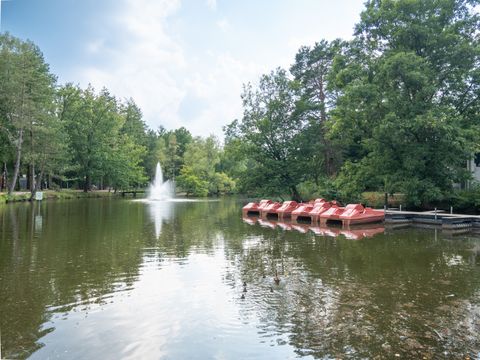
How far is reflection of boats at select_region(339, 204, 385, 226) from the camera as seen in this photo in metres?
18.5

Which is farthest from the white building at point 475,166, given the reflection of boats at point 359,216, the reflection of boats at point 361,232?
the reflection of boats at point 361,232

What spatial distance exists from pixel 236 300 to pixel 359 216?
1338 centimetres

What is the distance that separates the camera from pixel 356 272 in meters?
8.95

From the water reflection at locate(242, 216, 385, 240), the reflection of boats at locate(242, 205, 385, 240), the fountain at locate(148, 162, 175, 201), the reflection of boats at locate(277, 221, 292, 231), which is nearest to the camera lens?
the water reflection at locate(242, 216, 385, 240)

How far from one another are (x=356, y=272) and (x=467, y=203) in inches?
600

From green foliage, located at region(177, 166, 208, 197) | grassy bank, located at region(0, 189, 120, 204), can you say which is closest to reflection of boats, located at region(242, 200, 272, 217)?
grassy bank, located at region(0, 189, 120, 204)

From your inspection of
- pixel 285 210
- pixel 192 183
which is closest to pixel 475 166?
pixel 285 210

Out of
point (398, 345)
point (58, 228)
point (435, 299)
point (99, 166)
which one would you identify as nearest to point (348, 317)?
point (398, 345)

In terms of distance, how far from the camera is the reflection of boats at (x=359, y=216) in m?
18.5

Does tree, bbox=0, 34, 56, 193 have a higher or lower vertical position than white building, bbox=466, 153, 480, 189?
higher

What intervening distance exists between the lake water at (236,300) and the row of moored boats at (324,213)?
5.80m

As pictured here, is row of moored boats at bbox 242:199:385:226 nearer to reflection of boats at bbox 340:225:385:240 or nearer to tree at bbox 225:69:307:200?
reflection of boats at bbox 340:225:385:240

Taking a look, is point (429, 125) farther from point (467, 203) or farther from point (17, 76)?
point (17, 76)

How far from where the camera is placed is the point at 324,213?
1962 centimetres
